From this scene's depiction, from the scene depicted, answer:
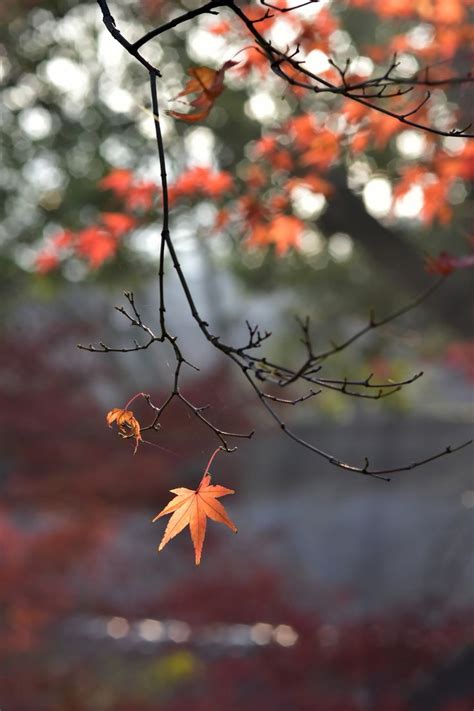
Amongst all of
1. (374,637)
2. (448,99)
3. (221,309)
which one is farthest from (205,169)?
(221,309)

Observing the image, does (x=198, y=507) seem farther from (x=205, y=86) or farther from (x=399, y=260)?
(x=399, y=260)

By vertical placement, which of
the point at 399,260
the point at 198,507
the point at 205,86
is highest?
the point at 399,260

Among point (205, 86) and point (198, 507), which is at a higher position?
point (205, 86)

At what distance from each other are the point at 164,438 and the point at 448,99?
3.19 metres

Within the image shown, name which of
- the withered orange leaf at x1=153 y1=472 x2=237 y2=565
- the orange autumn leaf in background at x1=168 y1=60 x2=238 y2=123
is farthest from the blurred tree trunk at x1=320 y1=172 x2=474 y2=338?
the withered orange leaf at x1=153 y1=472 x2=237 y2=565

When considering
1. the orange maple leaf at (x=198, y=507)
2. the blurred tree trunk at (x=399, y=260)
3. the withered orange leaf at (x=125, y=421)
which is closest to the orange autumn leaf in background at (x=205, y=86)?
the withered orange leaf at (x=125, y=421)

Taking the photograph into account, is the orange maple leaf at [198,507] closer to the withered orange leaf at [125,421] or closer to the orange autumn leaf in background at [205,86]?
the withered orange leaf at [125,421]

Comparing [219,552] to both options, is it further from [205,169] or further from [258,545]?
[205,169]

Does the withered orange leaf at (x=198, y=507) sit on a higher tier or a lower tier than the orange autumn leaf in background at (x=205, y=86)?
lower

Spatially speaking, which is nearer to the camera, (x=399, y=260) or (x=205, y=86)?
(x=205, y=86)

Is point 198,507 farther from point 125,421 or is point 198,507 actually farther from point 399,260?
point 399,260

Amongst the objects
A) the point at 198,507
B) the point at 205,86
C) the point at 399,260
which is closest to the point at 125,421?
the point at 198,507

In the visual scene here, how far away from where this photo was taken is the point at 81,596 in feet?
20.5

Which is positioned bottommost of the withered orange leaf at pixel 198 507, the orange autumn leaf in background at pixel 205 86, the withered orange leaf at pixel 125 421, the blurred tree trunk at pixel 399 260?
the withered orange leaf at pixel 198 507
